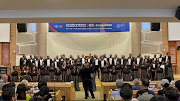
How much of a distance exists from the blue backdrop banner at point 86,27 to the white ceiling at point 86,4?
1228 cm

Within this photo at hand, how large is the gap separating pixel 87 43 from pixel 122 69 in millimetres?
7132

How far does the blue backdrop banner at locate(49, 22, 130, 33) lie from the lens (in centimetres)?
1997

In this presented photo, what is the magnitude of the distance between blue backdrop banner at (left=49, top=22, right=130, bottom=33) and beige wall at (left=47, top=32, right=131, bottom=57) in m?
0.70

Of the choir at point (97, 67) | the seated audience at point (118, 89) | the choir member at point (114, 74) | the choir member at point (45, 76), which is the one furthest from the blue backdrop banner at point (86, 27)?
the seated audience at point (118, 89)

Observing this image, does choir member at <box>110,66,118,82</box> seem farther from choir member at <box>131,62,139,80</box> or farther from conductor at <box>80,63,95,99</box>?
conductor at <box>80,63,95,99</box>

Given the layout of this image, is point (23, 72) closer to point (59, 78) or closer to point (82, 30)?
point (59, 78)

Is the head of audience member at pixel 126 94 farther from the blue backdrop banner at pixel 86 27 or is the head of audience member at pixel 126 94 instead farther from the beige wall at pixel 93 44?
the beige wall at pixel 93 44

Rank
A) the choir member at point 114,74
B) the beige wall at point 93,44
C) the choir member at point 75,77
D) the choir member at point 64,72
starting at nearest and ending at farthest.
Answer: the choir member at point 75,77 → the choir member at point 64,72 → the choir member at point 114,74 → the beige wall at point 93,44

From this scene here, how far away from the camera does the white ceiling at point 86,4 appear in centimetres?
676

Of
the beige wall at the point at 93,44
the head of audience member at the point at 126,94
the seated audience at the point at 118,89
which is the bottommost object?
the seated audience at the point at 118,89

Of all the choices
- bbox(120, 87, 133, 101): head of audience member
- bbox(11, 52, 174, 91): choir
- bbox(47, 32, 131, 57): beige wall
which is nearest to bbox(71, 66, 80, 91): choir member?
bbox(11, 52, 174, 91): choir

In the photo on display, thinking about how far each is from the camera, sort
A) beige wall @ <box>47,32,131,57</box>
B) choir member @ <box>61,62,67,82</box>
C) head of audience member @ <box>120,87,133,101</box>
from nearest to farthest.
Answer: head of audience member @ <box>120,87,133,101</box>, choir member @ <box>61,62,67,82</box>, beige wall @ <box>47,32,131,57</box>

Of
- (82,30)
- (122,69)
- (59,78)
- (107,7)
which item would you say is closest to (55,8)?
(107,7)

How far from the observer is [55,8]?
771 centimetres
